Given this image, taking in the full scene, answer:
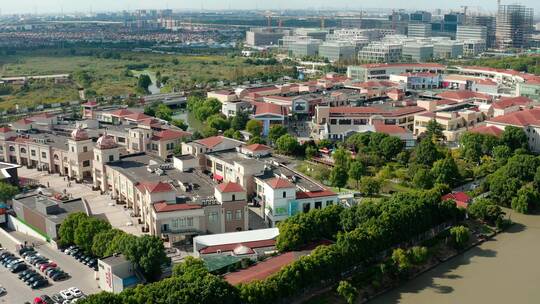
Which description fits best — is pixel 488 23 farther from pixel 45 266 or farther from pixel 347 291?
pixel 45 266

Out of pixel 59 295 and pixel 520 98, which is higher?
pixel 520 98

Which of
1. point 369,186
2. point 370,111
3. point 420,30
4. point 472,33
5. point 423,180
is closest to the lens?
point 369,186

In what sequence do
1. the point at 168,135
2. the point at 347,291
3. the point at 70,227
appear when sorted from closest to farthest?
the point at 347,291, the point at 70,227, the point at 168,135

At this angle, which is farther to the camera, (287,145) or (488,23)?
(488,23)

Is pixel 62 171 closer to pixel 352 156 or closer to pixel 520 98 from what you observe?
pixel 352 156

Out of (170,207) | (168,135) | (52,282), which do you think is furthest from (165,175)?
(52,282)

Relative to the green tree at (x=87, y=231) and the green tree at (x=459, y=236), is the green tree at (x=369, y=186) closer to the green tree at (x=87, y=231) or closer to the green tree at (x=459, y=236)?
the green tree at (x=459, y=236)

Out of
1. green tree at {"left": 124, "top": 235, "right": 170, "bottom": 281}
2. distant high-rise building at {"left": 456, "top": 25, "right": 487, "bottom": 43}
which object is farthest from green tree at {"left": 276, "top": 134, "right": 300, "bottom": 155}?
distant high-rise building at {"left": 456, "top": 25, "right": 487, "bottom": 43}

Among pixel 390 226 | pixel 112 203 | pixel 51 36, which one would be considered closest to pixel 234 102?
pixel 112 203
